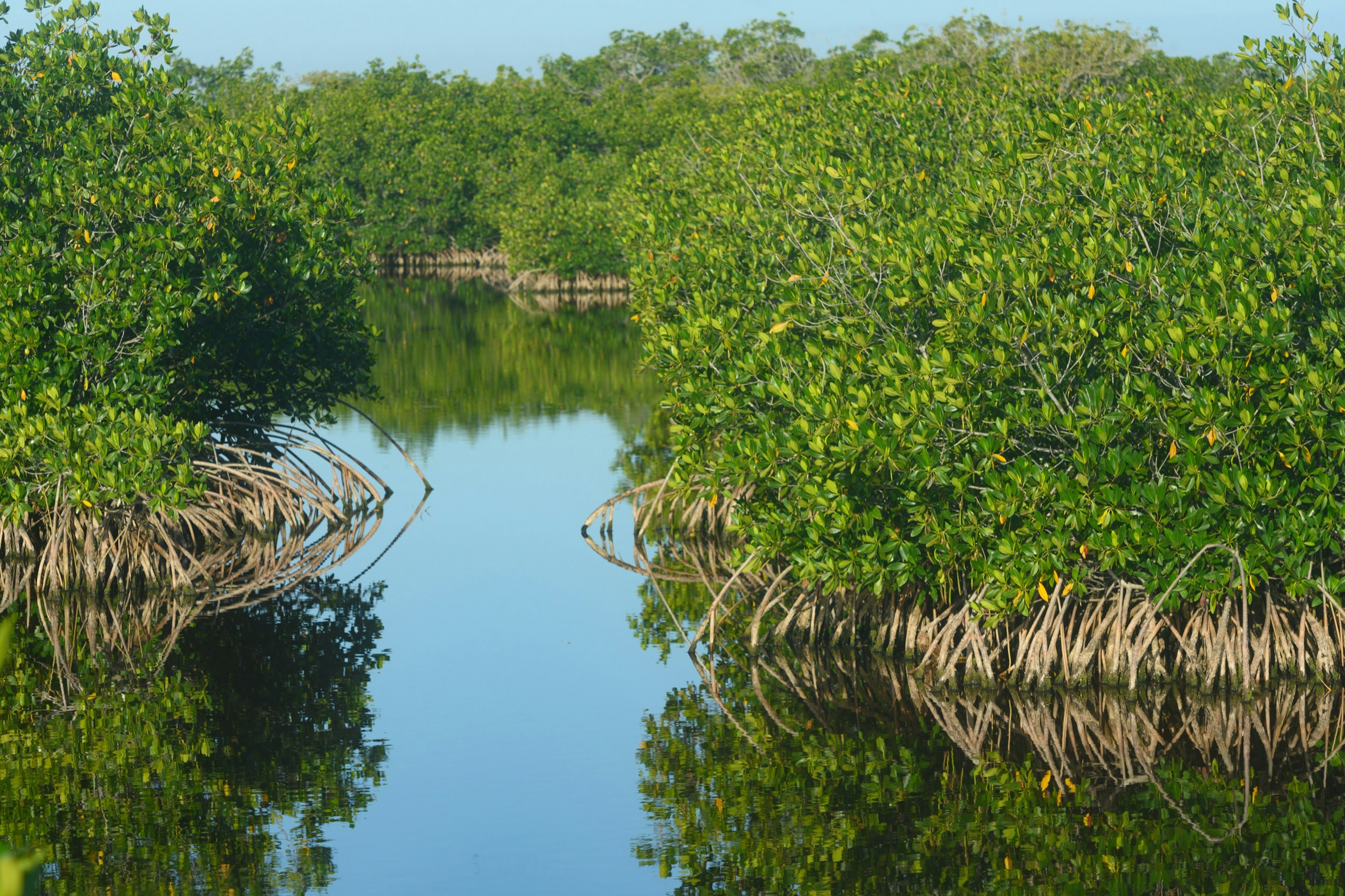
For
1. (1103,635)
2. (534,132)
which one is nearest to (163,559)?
(1103,635)

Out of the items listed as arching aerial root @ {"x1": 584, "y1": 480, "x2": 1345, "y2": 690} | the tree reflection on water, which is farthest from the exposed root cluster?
the tree reflection on water

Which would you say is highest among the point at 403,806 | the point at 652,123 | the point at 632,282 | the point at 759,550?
the point at 652,123

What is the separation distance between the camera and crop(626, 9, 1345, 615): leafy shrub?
832cm

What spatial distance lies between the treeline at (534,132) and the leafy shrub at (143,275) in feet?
67.0

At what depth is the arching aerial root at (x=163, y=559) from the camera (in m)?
11.2

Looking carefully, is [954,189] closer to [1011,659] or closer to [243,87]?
[1011,659]

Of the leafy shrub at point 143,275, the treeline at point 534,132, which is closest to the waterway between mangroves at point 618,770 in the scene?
the leafy shrub at point 143,275

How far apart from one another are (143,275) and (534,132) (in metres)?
43.0

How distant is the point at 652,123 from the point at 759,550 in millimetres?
43518

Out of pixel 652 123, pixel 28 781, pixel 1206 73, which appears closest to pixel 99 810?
pixel 28 781

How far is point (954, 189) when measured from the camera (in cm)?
1216

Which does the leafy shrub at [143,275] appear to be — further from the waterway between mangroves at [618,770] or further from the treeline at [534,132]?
the treeline at [534,132]

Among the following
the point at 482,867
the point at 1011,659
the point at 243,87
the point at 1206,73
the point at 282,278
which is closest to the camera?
the point at 482,867

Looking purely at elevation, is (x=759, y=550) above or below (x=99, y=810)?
above
